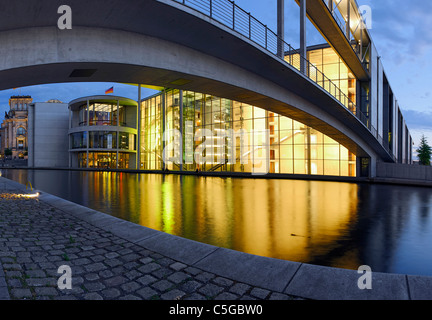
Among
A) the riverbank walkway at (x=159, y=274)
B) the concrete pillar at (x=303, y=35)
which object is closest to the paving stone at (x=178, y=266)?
the riverbank walkway at (x=159, y=274)

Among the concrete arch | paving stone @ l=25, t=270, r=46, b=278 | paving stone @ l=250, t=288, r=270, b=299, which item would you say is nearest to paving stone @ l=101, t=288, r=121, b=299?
paving stone @ l=25, t=270, r=46, b=278

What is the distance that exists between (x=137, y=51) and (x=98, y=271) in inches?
334

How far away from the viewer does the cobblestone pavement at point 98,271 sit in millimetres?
3395

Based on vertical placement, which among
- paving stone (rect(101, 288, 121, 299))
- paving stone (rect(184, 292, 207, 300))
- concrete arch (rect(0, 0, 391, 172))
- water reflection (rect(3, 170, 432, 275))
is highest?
concrete arch (rect(0, 0, 391, 172))

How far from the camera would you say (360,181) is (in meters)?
25.6

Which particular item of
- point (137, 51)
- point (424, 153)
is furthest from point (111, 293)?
point (424, 153)

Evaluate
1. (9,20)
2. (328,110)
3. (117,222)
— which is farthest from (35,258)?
(328,110)

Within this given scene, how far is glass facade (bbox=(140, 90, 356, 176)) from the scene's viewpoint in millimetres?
31812

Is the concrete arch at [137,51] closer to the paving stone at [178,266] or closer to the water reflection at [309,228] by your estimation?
the water reflection at [309,228]

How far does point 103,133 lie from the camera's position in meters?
54.5

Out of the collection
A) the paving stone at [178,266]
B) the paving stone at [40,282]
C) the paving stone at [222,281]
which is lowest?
the paving stone at [222,281]

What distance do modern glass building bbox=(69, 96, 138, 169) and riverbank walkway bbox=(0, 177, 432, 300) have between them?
171 feet

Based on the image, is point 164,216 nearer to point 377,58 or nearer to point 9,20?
point 9,20

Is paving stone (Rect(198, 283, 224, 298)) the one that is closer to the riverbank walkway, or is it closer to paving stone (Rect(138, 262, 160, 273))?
the riverbank walkway
